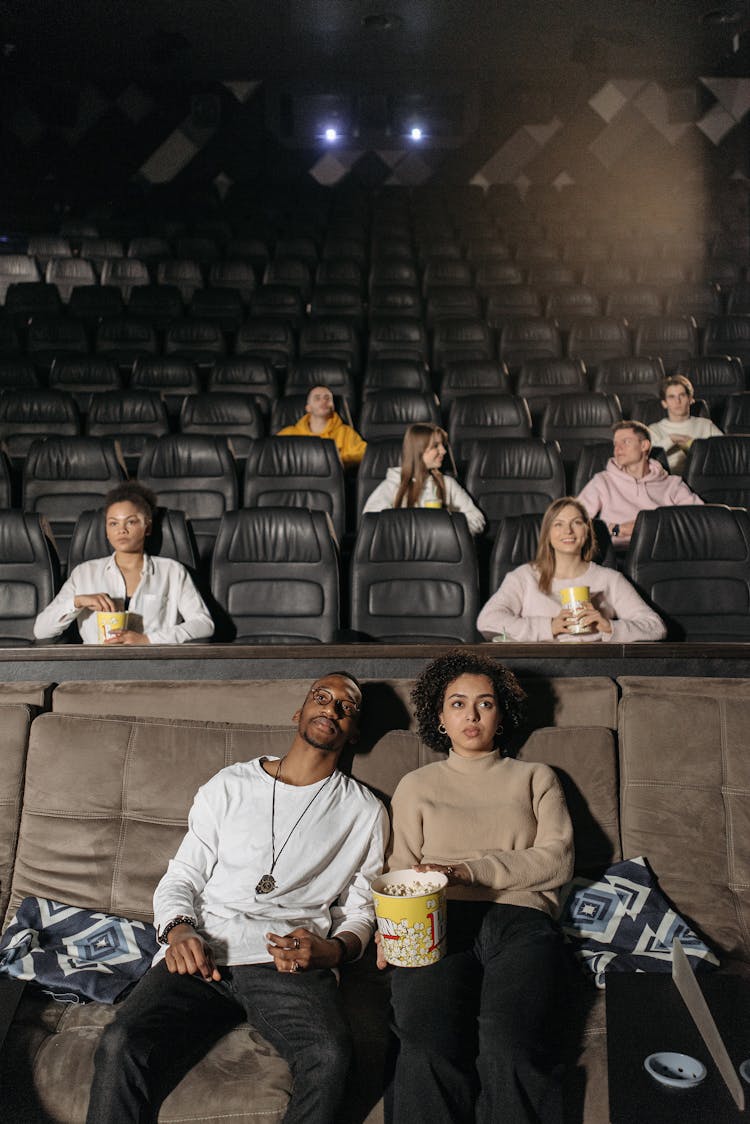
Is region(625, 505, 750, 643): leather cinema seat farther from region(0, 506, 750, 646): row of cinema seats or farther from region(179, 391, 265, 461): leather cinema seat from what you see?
region(179, 391, 265, 461): leather cinema seat

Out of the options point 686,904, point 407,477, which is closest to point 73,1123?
point 686,904

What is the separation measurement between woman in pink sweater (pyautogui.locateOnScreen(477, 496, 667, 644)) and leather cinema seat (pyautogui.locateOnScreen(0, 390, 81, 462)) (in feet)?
9.21

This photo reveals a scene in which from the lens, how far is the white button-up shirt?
2.88 metres

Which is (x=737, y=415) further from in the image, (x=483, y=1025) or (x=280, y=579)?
(x=483, y=1025)

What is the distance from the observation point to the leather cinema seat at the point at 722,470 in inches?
157

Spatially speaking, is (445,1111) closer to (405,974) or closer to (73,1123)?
(405,974)

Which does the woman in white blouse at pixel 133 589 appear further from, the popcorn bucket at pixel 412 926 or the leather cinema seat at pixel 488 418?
the leather cinema seat at pixel 488 418

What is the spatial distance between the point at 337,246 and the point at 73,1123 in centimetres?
744

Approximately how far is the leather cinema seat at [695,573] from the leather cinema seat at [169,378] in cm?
305

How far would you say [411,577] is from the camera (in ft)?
10.2

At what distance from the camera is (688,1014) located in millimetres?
1243

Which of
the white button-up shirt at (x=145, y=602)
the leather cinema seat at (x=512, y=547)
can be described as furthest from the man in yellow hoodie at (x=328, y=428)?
the white button-up shirt at (x=145, y=602)

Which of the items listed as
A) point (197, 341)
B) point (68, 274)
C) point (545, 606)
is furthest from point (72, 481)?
point (68, 274)

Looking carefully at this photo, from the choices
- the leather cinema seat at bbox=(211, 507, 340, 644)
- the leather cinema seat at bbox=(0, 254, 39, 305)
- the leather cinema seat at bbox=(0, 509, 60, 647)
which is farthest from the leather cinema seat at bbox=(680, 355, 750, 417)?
the leather cinema seat at bbox=(0, 254, 39, 305)
